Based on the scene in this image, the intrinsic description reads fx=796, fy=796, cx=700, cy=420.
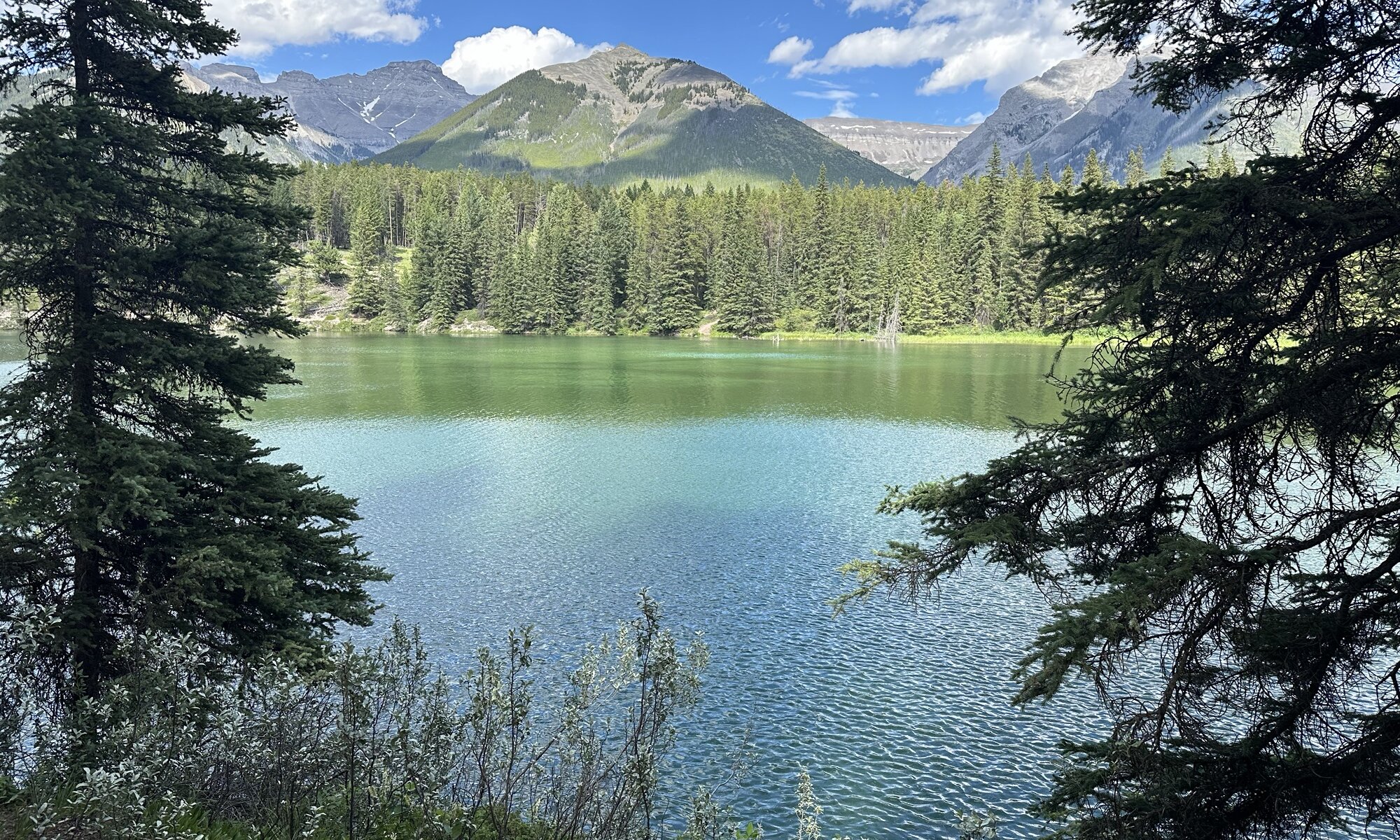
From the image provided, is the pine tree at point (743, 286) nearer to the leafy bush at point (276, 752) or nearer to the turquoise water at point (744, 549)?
the turquoise water at point (744, 549)

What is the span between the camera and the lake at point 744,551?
12.7 metres

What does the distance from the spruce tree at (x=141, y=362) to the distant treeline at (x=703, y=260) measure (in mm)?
94353

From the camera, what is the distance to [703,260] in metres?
124

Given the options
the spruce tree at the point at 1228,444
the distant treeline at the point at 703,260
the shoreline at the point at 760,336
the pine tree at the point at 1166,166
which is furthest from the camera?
the distant treeline at the point at 703,260

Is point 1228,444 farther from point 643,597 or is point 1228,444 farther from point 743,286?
point 743,286

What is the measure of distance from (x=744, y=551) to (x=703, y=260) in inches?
4143

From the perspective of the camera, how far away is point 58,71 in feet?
35.0

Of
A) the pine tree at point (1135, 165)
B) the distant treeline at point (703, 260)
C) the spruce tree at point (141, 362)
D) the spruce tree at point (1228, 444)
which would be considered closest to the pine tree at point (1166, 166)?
the spruce tree at point (1228, 444)

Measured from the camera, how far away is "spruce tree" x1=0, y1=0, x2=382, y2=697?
9242 millimetres

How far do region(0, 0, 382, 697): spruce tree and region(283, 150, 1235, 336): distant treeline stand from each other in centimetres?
9435

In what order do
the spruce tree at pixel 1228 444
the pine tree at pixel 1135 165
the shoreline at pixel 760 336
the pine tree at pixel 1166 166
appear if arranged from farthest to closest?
the shoreline at pixel 760 336 < the pine tree at pixel 1135 165 < the pine tree at pixel 1166 166 < the spruce tree at pixel 1228 444

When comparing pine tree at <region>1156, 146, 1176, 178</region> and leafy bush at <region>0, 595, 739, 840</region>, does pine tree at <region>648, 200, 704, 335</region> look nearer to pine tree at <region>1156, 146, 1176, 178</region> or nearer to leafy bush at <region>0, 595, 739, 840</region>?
pine tree at <region>1156, 146, 1176, 178</region>

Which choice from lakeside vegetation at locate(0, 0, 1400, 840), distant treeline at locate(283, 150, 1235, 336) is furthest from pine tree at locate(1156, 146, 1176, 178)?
distant treeline at locate(283, 150, 1235, 336)

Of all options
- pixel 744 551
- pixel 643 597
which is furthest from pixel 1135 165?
pixel 643 597
